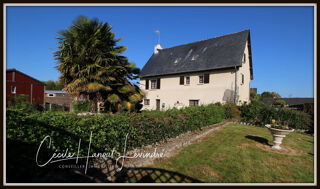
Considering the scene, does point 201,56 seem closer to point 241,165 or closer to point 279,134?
point 279,134

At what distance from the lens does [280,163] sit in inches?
162

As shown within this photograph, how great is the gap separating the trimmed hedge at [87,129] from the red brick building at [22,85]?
61.7 ft

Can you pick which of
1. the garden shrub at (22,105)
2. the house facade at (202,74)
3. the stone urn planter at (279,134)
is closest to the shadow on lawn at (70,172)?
the garden shrub at (22,105)

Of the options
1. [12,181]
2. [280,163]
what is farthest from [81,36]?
[280,163]

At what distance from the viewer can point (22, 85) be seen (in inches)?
773

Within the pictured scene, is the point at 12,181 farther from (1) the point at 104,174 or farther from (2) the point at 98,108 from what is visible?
(2) the point at 98,108

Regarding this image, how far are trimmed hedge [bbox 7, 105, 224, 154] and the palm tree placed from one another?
11.1 ft

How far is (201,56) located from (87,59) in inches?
621

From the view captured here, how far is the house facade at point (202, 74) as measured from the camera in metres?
15.8

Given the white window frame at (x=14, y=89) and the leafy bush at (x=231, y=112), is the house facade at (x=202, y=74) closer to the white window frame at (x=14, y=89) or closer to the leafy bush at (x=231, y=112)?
the leafy bush at (x=231, y=112)

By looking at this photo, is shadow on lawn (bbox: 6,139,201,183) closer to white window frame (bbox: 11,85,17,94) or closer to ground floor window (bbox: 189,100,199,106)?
ground floor window (bbox: 189,100,199,106)

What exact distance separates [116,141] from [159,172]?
1414 mm

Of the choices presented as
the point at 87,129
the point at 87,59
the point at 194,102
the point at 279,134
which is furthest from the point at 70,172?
the point at 194,102

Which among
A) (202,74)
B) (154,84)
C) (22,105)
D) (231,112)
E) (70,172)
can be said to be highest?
(202,74)
